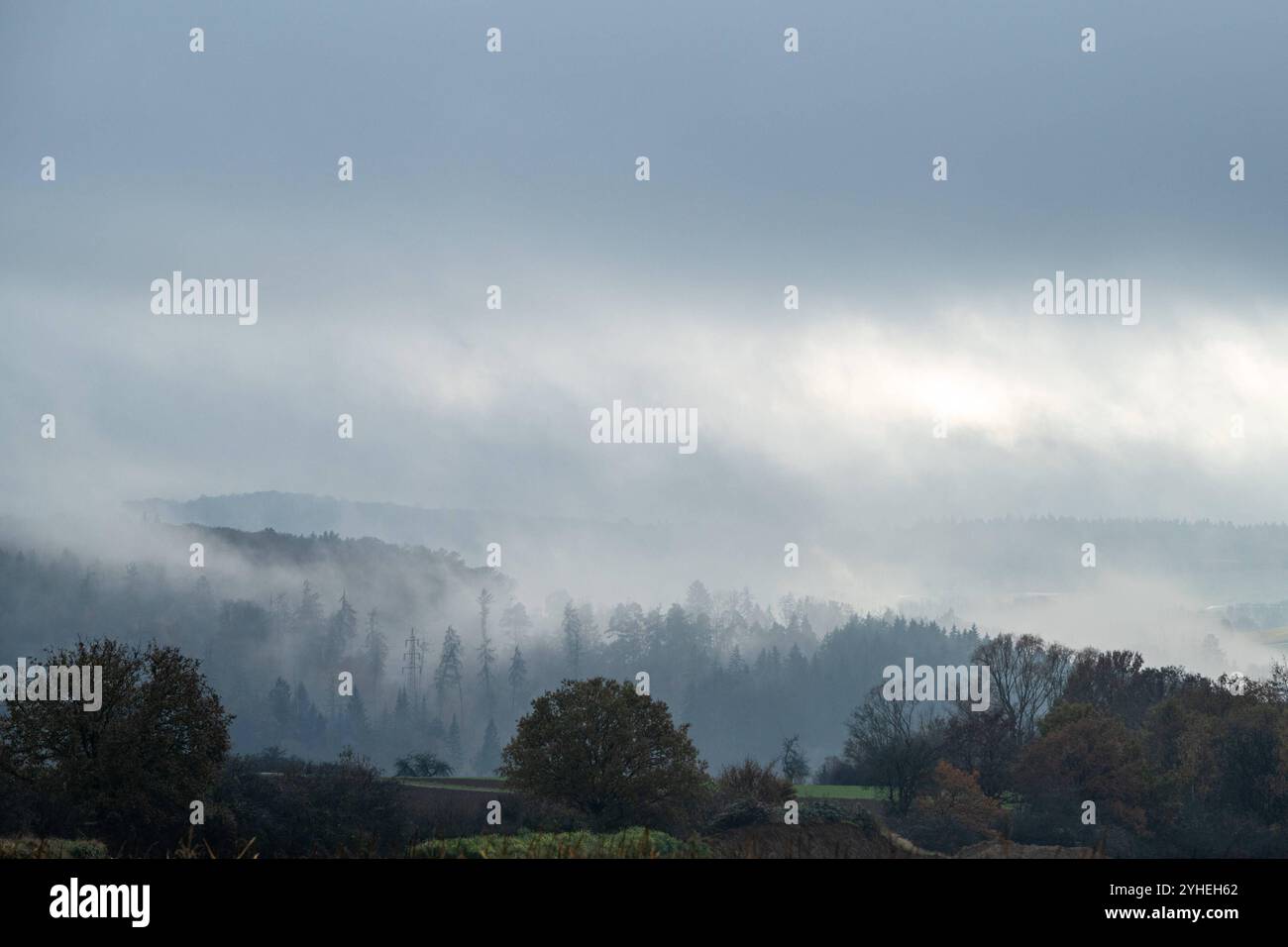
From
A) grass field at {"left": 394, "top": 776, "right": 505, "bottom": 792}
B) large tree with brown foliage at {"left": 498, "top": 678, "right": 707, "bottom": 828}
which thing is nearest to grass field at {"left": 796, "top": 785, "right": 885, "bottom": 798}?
grass field at {"left": 394, "top": 776, "right": 505, "bottom": 792}

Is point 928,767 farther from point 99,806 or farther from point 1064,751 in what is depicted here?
point 99,806

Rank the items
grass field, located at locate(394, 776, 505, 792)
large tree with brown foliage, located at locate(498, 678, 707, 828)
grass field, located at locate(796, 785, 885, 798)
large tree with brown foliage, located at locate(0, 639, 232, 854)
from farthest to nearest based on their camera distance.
A: 1. grass field, located at locate(394, 776, 505, 792)
2. grass field, located at locate(796, 785, 885, 798)
3. large tree with brown foliage, located at locate(498, 678, 707, 828)
4. large tree with brown foliage, located at locate(0, 639, 232, 854)

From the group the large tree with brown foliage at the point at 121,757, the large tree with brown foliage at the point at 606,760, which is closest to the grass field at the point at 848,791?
the large tree with brown foliage at the point at 606,760

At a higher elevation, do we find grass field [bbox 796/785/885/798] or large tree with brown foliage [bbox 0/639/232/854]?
large tree with brown foliage [bbox 0/639/232/854]

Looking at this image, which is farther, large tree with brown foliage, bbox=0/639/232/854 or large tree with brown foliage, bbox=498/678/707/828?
large tree with brown foliage, bbox=498/678/707/828

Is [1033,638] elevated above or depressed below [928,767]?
above

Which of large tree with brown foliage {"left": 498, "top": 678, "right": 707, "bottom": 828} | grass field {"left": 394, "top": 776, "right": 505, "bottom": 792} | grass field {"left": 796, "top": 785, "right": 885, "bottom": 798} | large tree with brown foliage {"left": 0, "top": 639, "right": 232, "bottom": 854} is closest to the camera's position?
large tree with brown foliage {"left": 0, "top": 639, "right": 232, "bottom": 854}

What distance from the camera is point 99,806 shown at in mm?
46312

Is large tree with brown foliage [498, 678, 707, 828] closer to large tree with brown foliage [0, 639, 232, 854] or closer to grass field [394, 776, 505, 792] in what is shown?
large tree with brown foliage [0, 639, 232, 854]

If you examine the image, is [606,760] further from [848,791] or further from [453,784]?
[453,784]

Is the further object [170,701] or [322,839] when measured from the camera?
[322,839]

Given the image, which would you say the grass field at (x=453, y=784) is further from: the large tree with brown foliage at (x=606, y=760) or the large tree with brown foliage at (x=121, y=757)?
the large tree with brown foliage at (x=121, y=757)
